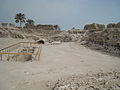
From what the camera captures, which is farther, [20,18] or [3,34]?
[20,18]

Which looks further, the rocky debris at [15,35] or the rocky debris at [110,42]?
the rocky debris at [15,35]

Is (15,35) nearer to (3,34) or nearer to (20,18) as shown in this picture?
(3,34)

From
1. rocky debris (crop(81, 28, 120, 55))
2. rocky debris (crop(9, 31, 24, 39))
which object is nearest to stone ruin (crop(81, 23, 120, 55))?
rocky debris (crop(81, 28, 120, 55))

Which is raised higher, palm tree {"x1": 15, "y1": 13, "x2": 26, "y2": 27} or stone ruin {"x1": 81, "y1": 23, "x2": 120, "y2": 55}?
palm tree {"x1": 15, "y1": 13, "x2": 26, "y2": 27}

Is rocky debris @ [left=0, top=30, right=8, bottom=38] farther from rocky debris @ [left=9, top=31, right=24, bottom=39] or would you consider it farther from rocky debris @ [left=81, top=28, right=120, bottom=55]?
rocky debris @ [left=81, top=28, right=120, bottom=55]

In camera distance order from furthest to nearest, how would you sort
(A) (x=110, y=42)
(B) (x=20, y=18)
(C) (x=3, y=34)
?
(B) (x=20, y=18), (C) (x=3, y=34), (A) (x=110, y=42)

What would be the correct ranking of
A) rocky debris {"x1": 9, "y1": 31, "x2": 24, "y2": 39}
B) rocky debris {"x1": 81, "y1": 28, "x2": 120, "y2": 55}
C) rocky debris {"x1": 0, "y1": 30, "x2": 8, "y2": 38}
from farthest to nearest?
rocky debris {"x1": 9, "y1": 31, "x2": 24, "y2": 39}
rocky debris {"x1": 0, "y1": 30, "x2": 8, "y2": 38}
rocky debris {"x1": 81, "y1": 28, "x2": 120, "y2": 55}

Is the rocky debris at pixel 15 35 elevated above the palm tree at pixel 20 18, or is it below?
below

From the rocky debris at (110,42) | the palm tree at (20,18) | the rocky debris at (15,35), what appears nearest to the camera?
the rocky debris at (110,42)

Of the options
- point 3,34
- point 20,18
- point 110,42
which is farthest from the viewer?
point 20,18

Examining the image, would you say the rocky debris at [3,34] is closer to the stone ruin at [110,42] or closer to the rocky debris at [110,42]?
the rocky debris at [110,42]

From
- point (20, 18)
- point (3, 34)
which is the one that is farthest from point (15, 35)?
point (20, 18)

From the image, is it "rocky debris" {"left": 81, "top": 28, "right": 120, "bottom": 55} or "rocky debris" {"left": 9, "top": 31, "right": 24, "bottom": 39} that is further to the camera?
"rocky debris" {"left": 9, "top": 31, "right": 24, "bottom": 39}

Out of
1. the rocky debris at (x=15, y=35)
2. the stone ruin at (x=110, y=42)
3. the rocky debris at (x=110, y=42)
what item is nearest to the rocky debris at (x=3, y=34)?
the rocky debris at (x=15, y=35)
